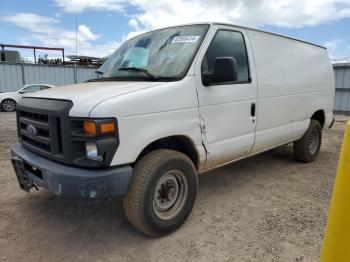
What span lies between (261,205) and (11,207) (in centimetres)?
308

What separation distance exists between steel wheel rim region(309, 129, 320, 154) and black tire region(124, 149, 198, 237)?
3.33 metres

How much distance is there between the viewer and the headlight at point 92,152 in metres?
2.54

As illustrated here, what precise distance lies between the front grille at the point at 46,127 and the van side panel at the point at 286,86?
98.6 inches

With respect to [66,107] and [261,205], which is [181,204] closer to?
[261,205]

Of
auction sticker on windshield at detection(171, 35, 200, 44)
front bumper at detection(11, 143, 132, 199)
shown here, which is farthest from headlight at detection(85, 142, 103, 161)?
auction sticker on windshield at detection(171, 35, 200, 44)

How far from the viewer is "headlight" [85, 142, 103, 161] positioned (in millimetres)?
2541

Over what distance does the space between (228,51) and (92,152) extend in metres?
2.08

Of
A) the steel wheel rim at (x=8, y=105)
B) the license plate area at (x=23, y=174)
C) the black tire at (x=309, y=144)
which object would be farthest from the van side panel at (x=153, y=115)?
the steel wheel rim at (x=8, y=105)

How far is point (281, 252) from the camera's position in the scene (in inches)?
113

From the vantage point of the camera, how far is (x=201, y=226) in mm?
3336

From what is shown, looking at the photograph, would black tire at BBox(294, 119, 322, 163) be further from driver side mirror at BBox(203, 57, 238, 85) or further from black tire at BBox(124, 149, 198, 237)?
black tire at BBox(124, 149, 198, 237)

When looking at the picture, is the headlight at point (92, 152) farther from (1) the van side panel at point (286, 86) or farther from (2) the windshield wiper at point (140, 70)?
(1) the van side panel at point (286, 86)

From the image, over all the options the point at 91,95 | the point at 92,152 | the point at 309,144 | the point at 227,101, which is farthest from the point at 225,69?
the point at 309,144

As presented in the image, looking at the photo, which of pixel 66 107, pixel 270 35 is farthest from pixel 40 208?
pixel 270 35
